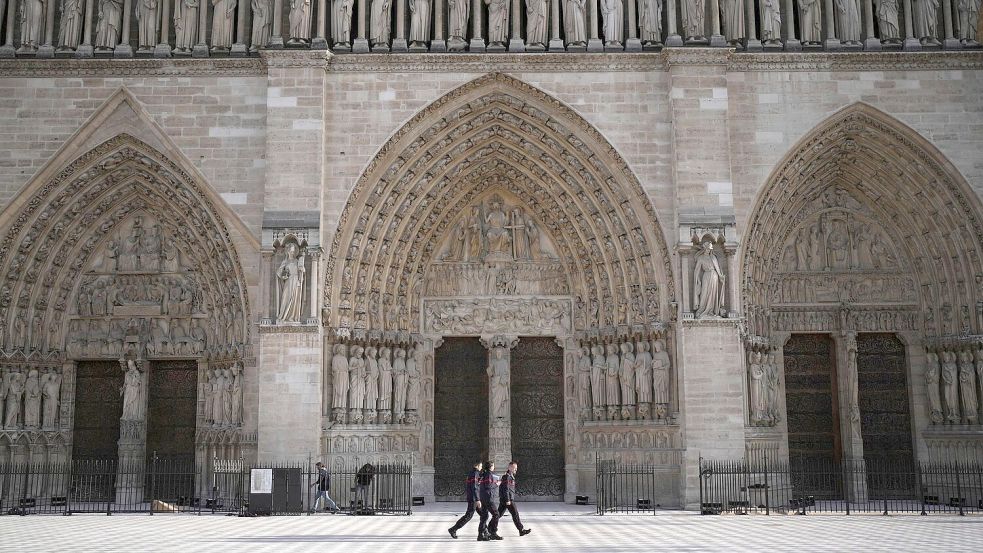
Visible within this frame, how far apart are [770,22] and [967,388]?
23.4 feet

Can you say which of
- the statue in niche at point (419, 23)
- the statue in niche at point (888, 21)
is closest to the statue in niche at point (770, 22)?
the statue in niche at point (888, 21)

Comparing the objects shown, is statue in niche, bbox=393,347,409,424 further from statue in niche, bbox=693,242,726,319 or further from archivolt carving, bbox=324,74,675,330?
statue in niche, bbox=693,242,726,319

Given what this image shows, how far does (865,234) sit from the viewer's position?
1941 cm

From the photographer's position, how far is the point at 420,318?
765 inches

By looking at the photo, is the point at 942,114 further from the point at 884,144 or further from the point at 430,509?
the point at 430,509

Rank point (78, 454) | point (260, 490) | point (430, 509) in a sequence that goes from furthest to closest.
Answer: point (78, 454) < point (430, 509) < point (260, 490)

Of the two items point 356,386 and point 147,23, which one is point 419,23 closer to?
point 147,23

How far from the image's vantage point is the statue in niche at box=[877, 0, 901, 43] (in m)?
18.4

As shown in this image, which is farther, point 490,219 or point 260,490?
point 490,219

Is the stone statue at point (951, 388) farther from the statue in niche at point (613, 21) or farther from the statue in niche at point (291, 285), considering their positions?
the statue in niche at point (291, 285)

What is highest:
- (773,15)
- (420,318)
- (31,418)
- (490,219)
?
(773,15)

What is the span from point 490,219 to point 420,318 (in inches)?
88.2

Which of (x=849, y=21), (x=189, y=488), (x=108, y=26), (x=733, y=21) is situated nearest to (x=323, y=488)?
(x=189, y=488)

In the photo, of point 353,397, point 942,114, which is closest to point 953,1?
point 942,114
